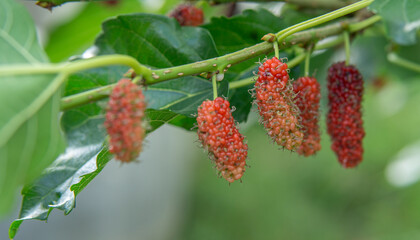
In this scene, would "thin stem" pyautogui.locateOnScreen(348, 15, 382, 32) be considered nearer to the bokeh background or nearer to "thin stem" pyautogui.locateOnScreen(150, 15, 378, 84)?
"thin stem" pyautogui.locateOnScreen(150, 15, 378, 84)

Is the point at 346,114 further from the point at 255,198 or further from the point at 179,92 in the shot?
the point at 255,198

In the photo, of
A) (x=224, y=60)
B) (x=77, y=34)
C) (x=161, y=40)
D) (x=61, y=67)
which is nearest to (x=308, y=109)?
(x=224, y=60)

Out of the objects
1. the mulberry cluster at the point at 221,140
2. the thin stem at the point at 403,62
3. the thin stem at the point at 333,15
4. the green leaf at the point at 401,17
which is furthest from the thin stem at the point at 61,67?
the thin stem at the point at 403,62

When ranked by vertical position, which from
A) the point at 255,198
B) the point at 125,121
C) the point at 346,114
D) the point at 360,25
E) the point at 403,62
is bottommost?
the point at 255,198

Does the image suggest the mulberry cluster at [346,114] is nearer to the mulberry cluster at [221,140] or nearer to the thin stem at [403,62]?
the mulberry cluster at [221,140]

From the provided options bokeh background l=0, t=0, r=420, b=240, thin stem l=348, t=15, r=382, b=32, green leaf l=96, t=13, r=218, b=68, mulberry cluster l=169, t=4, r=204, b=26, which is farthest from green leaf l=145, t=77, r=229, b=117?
bokeh background l=0, t=0, r=420, b=240

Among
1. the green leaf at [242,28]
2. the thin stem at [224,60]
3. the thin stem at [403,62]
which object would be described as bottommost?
the thin stem at [403,62]
